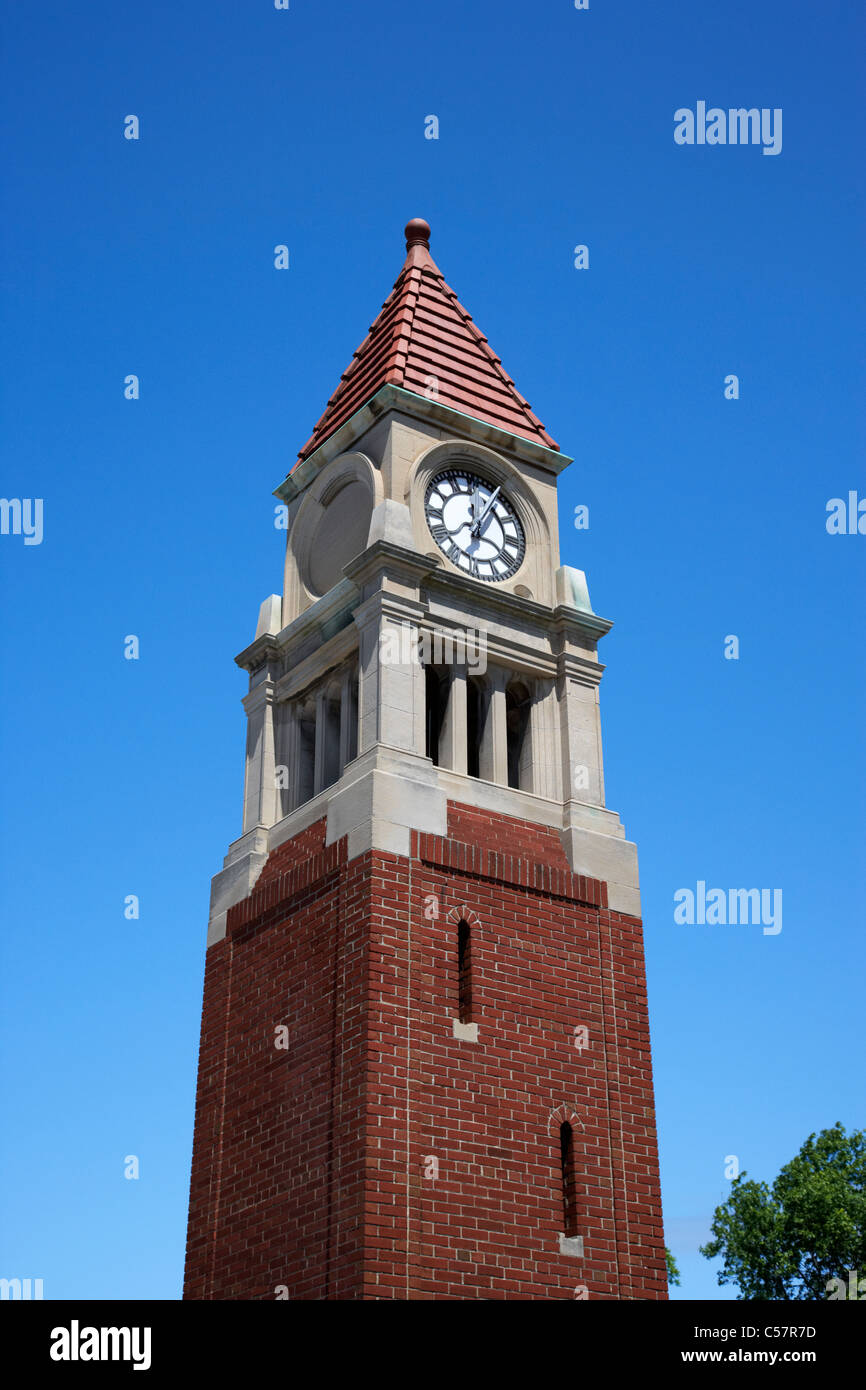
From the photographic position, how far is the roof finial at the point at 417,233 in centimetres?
A: 4059

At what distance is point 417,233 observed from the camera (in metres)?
40.6

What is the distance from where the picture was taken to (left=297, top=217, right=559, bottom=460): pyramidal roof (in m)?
36.1

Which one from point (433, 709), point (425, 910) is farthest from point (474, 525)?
point (425, 910)

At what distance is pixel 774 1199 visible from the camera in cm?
4934

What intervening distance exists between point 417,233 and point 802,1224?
3122cm

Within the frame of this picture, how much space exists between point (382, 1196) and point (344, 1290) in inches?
61.6

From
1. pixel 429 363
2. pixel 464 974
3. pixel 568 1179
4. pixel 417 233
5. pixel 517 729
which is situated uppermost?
pixel 417 233

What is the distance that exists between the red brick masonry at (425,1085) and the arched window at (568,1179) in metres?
0.15

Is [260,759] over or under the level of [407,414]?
under

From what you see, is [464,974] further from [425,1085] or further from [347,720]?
[347,720]

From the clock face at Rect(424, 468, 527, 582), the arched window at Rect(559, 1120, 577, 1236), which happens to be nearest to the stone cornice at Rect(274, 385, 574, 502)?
the clock face at Rect(424, 468, 527, 582)

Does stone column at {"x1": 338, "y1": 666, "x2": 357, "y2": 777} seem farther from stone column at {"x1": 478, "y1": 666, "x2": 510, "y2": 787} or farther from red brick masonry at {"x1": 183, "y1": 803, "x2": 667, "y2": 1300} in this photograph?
stone column at {"x1": 478, "y1": 666, "x2": 510, "y2": 787}
